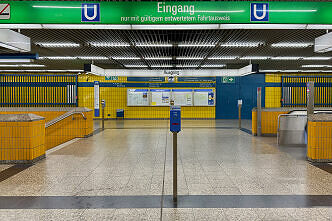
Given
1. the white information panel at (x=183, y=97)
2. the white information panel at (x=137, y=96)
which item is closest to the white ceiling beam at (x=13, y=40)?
the white information panel at (x=137, y=96)

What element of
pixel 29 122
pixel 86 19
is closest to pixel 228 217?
pixel 86 19

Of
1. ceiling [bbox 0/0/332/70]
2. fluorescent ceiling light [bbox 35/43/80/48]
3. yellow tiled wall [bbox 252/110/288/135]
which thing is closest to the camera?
ceiling [bbox 0/0/332/70]

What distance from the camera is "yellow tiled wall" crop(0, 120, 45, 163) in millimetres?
5715

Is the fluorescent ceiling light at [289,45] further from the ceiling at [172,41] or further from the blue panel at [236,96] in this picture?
the blue panel at [236,96]

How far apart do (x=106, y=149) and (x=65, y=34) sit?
11.1 feet

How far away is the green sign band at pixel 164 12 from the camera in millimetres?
4867

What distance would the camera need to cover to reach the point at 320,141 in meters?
5.78

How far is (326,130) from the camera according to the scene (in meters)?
5.77

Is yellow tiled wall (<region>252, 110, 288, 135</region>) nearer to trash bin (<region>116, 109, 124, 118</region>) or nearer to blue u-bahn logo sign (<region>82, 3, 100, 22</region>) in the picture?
blue u-bahn logo sign (<region>82, 3, 100, 22</region>)

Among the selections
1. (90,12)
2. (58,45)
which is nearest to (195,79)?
(58,45)

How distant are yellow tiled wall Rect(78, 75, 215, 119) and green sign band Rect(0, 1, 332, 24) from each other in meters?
13.3

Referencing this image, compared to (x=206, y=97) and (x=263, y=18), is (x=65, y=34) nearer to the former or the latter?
(x=263, y=18)

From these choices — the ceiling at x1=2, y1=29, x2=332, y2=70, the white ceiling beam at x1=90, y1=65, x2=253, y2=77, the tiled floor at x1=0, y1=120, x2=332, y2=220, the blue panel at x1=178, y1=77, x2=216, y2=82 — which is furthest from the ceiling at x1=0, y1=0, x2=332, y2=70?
the blue panel at x1=178, y1=77, x2=216, y2=82

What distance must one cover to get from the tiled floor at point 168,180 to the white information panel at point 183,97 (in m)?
10.5
